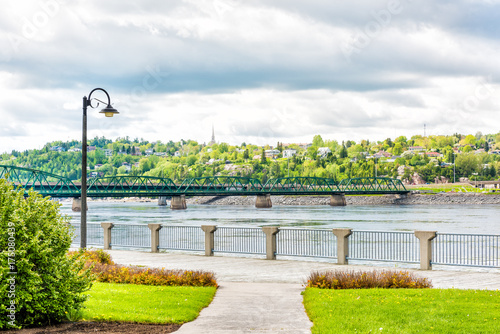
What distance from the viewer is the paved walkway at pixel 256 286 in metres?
10.5

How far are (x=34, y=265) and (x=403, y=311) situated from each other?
6.90m

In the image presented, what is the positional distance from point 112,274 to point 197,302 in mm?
4899

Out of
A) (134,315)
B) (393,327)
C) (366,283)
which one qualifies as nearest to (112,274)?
(134,315)

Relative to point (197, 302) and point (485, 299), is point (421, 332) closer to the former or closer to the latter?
point (485, 299)

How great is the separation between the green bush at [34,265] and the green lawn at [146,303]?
3.07 ft

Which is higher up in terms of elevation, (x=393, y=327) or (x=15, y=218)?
(x=15, y=218)

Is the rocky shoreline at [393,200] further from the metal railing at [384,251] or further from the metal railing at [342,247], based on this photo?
the metal railing at [342,247]

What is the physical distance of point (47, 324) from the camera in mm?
9859

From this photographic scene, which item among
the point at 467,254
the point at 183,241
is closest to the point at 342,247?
the point at 467,254

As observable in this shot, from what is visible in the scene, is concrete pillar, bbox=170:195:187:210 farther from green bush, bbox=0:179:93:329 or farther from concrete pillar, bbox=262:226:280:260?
green bush, bbox=0:179:93:329

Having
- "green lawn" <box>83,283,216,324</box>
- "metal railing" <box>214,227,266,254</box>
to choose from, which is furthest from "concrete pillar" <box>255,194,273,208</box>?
"green lawn" <box>83,283,216,324</box>

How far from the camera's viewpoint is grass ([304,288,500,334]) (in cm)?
996

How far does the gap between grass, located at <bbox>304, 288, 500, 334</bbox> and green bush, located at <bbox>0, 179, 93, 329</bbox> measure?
441cm

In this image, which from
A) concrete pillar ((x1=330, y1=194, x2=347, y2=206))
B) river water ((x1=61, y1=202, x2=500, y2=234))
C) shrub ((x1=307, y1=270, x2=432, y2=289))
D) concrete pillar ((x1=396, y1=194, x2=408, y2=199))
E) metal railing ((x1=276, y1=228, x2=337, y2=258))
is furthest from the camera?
concrete pillar ((x1=396, y1=194, x2=408, y2=199))
